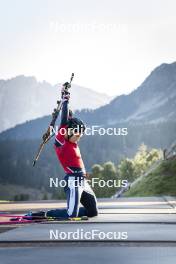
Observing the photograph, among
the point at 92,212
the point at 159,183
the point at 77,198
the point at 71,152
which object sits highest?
the point at 159,183

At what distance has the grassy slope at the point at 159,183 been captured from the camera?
56.0 metres

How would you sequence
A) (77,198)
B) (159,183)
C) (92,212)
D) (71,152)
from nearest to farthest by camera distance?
(71,152) < (77,198) < (92,212) < (159,183)

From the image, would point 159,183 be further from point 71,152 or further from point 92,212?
point 71,152

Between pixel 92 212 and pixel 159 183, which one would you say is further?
pixel 159 183

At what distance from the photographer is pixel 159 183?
59.7 metres

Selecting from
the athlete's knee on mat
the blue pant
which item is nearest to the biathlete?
the blue pant

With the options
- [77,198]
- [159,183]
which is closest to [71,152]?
[77,198]

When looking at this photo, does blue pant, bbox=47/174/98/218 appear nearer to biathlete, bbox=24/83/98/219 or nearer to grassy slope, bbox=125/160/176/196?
biathlete, bbox=24/83/98/219

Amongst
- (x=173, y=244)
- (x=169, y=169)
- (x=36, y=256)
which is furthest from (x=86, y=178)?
(x=169, y=169)

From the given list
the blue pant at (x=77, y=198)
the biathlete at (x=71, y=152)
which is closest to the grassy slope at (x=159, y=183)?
the blue pant at (x=77, y=198)

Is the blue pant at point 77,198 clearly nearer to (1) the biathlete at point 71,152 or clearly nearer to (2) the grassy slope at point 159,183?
(1) the biathlete at point 71,152

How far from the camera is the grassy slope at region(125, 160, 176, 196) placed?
184 ft

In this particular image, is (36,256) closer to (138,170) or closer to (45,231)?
(45,231)

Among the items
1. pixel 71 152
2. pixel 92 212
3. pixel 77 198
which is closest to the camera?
pixel 71 152
